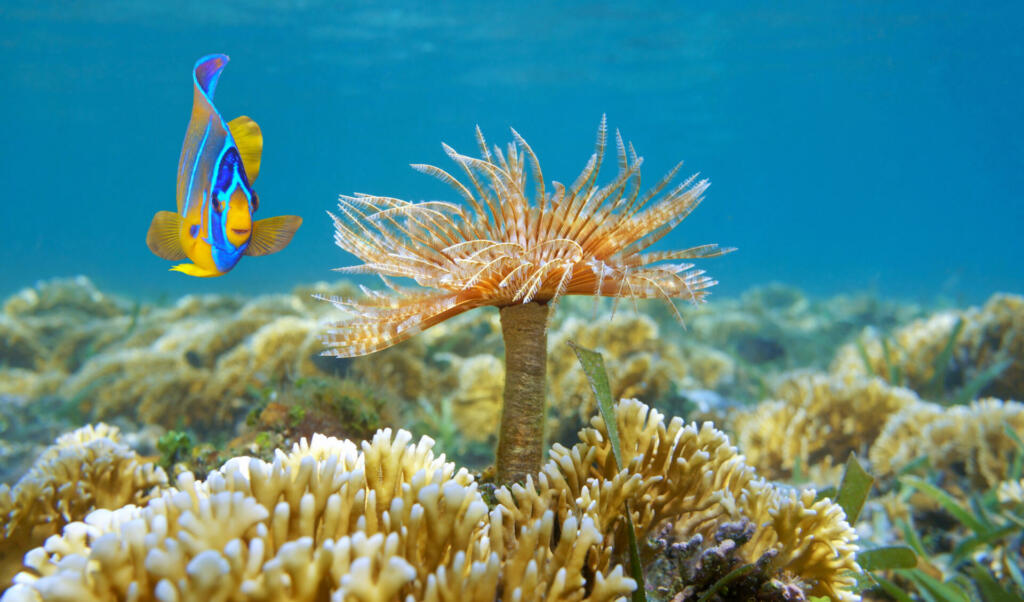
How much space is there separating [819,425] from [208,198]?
5168mm

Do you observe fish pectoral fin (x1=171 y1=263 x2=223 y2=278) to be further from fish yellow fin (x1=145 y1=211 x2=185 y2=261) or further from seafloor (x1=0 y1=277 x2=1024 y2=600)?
seafloor (x1=0 y1=277 x2=1024 y2=600)

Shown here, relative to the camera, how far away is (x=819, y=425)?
187 inches

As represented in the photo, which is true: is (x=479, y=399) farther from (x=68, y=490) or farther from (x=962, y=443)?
(x=962, y=443)

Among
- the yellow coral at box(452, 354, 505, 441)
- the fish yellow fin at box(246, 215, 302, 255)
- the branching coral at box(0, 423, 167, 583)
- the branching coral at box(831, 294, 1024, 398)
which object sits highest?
the branching coral at box(831, 294, 1024, 398)

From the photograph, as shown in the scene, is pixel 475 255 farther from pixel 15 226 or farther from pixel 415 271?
pixel 15 226

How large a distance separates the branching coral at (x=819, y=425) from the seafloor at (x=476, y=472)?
0.02 meters

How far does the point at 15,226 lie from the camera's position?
10644 centimetres

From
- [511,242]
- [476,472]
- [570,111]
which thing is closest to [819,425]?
[476,472]

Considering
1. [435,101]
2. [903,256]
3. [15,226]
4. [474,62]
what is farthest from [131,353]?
[15,226]

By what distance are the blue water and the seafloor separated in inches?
51.5

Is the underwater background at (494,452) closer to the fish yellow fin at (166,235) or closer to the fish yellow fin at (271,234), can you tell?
the fish yellow fin at (271,234)

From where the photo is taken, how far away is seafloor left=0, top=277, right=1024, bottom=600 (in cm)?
123

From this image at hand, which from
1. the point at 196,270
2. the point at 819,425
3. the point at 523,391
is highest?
the point at 819,425

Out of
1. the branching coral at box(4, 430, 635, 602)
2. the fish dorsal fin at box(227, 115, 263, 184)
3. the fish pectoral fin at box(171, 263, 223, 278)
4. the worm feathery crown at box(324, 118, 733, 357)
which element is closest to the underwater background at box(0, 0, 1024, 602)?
the branching coral at box(4, 430, 635, 602)
